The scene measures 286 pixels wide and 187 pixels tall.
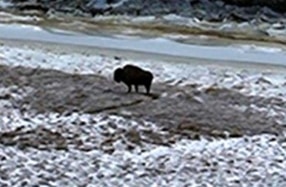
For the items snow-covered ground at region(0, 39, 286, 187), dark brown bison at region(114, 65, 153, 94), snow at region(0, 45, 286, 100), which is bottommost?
snow-covered ground at region(0, 39, 286, 187)

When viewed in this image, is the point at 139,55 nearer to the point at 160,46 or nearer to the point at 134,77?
the point at 160,46

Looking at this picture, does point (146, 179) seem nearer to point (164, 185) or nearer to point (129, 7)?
point (164, 185)

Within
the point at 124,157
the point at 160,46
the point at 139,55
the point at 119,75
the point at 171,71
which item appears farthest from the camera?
the point at 160,46

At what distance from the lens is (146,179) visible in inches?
282

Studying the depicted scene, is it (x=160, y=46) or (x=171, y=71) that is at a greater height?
(x=171, y=71)

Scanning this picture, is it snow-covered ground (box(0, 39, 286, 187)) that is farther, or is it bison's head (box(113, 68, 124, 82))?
bison's head (box(113, 68, 124, 82))

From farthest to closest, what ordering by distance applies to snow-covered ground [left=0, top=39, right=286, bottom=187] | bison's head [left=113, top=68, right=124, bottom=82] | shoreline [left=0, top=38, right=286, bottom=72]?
shoreline [left=0, top=38, right=286, bottom=72] < bison's head [left=113, top=68, right=124, bottom=82] < snow-covered ground [left=0, top=39, right=286, bottom=187]

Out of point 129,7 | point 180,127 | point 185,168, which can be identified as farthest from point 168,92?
point 129,7

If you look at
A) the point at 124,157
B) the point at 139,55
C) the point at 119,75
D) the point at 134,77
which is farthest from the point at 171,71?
the point at 124,157

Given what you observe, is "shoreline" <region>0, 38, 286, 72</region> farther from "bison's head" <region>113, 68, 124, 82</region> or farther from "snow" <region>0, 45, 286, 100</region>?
"bison's head" <region>113, 68, 124, 82</region>

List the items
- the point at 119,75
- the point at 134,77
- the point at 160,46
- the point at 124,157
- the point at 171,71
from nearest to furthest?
the point at 124,157, the point at 134,77, the point at 119,75, the point at 171,71, the point at 160,46

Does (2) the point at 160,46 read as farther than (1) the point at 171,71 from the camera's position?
Yes

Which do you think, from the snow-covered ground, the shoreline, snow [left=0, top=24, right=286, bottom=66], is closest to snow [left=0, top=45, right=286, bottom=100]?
the shoreline

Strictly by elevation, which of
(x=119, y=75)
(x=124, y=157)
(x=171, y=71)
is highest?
(x=119, y=75)
